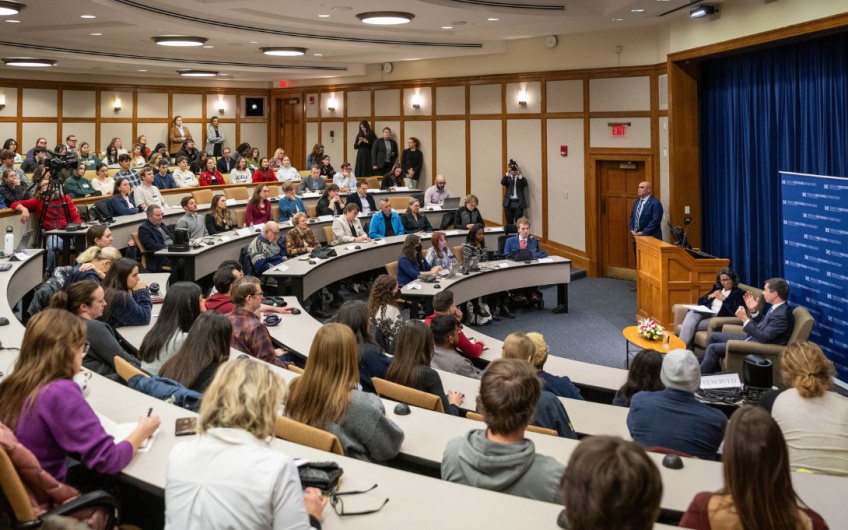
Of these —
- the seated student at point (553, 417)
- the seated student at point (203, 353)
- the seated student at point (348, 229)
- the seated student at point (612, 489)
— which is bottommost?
the seated student at point (553, 417)

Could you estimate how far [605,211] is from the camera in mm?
12688

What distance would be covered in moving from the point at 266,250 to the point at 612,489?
8.13 meters

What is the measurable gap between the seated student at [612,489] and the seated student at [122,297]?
14.7 feet

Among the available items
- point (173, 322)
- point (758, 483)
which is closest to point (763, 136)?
point (173, 322)

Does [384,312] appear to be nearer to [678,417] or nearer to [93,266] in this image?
[93,266]

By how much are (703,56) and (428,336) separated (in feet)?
24.0

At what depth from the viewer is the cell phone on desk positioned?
3047 millimetres

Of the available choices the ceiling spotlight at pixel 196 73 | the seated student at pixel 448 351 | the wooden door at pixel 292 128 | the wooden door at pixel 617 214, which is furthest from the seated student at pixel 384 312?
the wooden door at pixel 292 128

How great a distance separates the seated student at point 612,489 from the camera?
1.69m

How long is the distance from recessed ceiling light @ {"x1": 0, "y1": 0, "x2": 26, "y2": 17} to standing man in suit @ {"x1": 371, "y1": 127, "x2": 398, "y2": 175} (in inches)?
309

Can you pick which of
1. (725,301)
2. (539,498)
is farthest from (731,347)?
(539,498)

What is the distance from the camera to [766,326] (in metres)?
6.80

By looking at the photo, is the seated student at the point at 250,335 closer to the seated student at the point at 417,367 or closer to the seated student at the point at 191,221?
the seated student at the point at 417,367

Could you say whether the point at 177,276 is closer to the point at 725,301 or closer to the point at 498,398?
the point at 725,301
